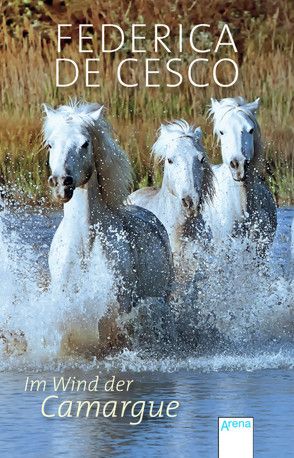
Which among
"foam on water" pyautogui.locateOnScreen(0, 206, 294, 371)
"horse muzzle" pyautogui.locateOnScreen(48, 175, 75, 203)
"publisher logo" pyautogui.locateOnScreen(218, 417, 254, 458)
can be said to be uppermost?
"horse muzzle" pyautogui.locateOnScreen(48, 175, 75, 203)

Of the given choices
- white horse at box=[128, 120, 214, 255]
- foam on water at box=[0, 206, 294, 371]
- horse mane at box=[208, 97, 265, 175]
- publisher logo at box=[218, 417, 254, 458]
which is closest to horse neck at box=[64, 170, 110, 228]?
foam on water at box=[0, 206, 294, 371]

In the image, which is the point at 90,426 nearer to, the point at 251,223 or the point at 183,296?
the point at 183,296

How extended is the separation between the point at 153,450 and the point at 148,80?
409 inches

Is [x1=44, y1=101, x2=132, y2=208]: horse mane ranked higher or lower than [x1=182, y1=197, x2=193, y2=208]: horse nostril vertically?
higher

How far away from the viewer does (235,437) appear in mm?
7809

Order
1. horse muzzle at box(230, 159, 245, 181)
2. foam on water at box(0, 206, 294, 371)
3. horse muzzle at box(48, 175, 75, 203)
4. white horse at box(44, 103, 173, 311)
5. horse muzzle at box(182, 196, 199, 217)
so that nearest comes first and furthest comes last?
horse muzzle at box(48, 175, 75, 203)
white horse at box(44, 103, 173, 311)
foam on water at box(0, 206, 294, 371)
horse muzzle at box(182, 196, 199, 217)
horse muzzle at box(230, 159, 245, 181)

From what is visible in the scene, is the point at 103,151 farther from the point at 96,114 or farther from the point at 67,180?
the point at 67,180

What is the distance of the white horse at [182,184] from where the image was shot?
1084cm

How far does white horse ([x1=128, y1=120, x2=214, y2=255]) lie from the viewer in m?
10.8

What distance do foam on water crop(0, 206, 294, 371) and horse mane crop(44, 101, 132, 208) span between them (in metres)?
0.42

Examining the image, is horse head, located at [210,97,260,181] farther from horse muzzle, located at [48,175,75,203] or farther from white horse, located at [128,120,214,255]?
horse muzzle, located at [48,175,75,203]

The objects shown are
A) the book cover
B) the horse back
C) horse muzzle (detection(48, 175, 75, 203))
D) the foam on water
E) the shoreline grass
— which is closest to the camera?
the book cover

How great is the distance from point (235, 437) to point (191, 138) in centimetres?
348

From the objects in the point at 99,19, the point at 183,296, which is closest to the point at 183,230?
the point at 183,296
